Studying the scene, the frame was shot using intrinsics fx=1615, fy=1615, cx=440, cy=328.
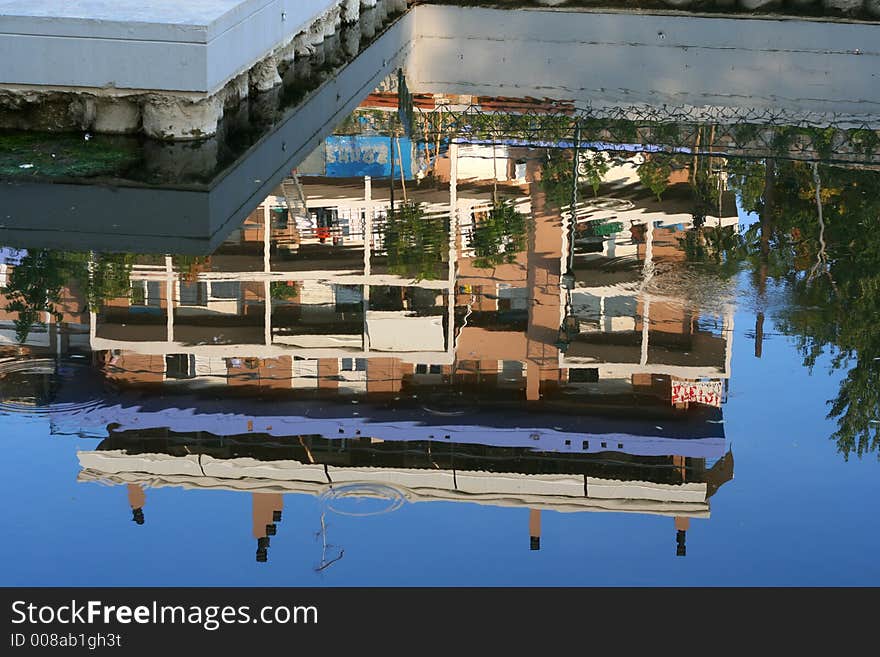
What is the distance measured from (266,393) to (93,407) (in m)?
0.61

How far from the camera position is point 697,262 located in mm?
7758

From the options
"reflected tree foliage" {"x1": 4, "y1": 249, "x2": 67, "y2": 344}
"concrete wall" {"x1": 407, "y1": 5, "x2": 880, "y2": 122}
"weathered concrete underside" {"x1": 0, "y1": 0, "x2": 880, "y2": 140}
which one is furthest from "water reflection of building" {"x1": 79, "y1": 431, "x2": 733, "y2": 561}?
"concrete wall" {"x1": 407, "y1": 5, "x2": 880, "y2": 122}

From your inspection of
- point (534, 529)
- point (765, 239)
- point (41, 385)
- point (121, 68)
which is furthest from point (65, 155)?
point (534, 529)

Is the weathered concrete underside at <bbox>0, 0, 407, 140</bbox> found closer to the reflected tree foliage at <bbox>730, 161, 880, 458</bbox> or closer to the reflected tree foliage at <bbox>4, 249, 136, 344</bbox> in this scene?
the reflected tree foliage at <bbox>4, 249, 136, 344</bbox>

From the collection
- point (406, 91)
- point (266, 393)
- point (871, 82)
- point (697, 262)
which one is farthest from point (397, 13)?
point (266, 393)

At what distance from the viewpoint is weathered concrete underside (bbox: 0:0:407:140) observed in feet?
27.7

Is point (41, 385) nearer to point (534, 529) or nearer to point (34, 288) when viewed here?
point (34, 288)

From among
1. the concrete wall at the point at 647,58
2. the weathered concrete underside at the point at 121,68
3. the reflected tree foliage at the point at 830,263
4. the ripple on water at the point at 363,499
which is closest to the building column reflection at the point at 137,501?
the ripple on water at the point at 363,499

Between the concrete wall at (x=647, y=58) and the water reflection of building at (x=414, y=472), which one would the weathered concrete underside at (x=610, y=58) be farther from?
the water reflection of building at (x=414, y=472)

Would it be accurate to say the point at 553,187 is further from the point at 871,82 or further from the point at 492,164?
the point at 871,82

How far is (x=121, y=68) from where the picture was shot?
28.0 ft

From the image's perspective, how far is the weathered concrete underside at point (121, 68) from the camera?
8.45m

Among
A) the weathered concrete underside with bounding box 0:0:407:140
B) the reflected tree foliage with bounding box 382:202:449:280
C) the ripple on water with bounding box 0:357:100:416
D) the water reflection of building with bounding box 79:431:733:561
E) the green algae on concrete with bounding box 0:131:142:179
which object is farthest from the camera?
the weathered concrete underside with bounding box 0:0:407:140

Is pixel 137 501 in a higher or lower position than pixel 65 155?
lower
